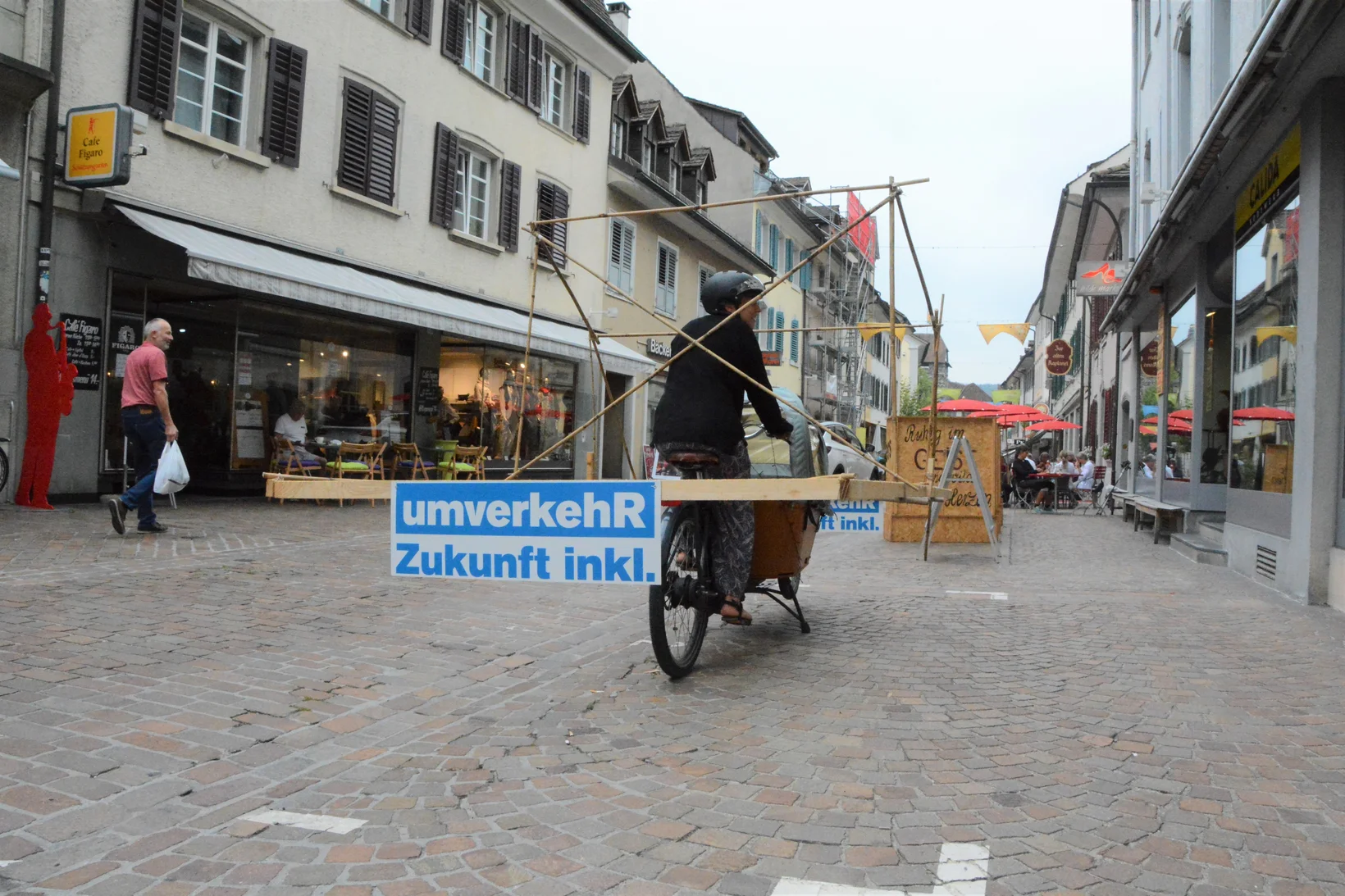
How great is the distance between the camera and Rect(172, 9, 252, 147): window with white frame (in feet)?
38.8

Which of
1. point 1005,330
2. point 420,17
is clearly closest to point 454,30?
point 420,17

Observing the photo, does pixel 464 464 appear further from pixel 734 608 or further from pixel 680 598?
pixel 680 598

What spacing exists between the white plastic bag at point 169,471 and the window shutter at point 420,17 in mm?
9630

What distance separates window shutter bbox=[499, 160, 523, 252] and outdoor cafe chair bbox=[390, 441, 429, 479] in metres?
4.70

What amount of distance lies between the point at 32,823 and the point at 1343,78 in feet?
27.4

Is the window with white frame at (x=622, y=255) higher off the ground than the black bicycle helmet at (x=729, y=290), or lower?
higher

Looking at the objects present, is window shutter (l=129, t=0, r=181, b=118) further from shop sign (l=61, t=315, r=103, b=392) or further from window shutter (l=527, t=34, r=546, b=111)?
window shutter (l=527, t=34, r=546, b=111)

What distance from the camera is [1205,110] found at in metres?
10.5

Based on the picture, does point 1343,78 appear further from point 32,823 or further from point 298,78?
point 298,78

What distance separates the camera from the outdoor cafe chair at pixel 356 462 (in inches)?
518

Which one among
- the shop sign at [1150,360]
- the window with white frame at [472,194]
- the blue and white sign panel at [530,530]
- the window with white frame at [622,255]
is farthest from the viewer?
the window with white frame at [622,255]

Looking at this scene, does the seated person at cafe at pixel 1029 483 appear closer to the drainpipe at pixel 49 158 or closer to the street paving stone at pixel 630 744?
the street paving stone at pixel 630 744

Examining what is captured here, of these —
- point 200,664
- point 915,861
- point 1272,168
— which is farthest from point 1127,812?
point 1272,168

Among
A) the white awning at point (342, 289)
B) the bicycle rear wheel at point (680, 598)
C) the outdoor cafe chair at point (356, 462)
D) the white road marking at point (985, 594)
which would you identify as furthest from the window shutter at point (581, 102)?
the bicycle rear wheel at point (680, 598)
